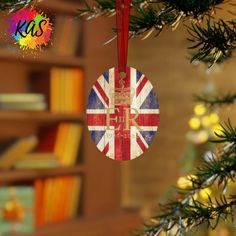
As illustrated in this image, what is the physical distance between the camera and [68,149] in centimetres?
347

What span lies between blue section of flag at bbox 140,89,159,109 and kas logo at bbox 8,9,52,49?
107mm

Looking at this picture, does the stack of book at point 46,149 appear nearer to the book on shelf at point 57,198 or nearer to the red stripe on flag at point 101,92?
the book on shelf at point 57,198

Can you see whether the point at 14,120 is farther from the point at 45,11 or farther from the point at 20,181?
the point at 45,11

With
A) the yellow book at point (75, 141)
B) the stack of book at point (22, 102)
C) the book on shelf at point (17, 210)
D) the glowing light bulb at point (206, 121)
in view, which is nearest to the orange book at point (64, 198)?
the yellow book at point (75, 141)

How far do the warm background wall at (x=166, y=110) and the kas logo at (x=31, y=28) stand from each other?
3.41 metres

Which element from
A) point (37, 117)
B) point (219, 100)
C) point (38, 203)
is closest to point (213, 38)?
point (219, 100)

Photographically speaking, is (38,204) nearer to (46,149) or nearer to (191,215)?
(46,149)

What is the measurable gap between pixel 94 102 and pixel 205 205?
135 mm

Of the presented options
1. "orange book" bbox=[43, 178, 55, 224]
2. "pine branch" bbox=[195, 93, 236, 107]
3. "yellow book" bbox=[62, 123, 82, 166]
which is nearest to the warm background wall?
"yellow book" bbox=[62, 123, 82, 166]

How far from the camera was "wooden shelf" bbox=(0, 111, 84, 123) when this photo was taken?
3.13 meters

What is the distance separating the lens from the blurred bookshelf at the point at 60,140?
3176mm

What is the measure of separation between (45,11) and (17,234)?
249cm

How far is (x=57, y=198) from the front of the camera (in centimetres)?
339

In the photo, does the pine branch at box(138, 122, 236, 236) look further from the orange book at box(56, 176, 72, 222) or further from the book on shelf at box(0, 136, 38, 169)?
the orange book at box(56, 176, 72, 222)
